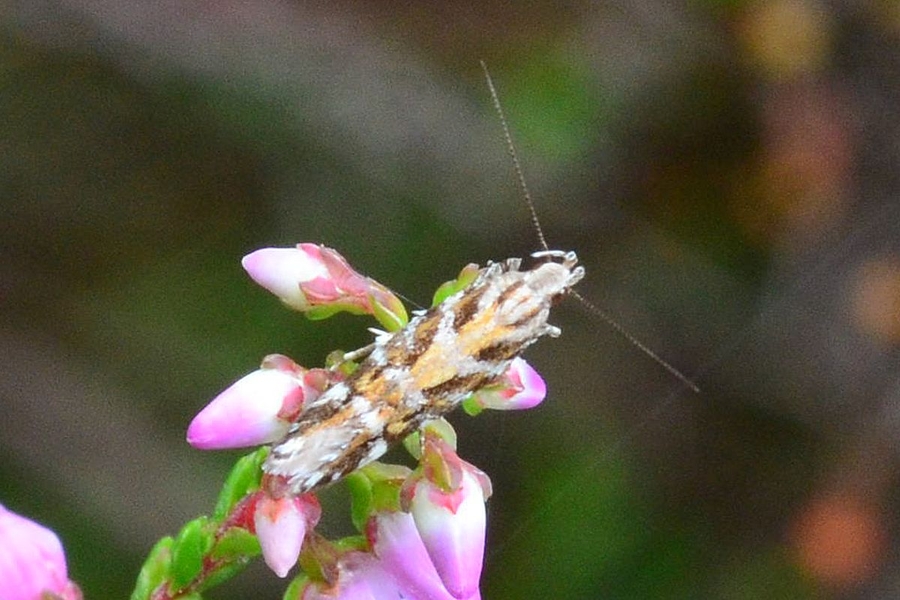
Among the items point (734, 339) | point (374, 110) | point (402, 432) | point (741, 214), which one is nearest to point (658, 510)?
point (734, 339)

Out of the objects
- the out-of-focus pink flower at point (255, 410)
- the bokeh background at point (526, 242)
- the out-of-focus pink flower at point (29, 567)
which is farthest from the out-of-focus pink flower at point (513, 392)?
the bokeh background at point (526, 242)

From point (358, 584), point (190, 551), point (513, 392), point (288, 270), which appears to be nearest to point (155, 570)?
point (190, 551)

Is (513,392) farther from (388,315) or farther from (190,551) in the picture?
(190,551)

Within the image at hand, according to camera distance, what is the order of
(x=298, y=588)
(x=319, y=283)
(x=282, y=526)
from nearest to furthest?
(x=282, y=526), (x=298, y=588), (x=319, y=283)

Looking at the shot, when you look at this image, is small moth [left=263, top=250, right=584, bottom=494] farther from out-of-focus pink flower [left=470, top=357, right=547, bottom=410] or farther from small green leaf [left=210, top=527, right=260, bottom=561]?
small green leaf [left=210, top=527, right=260, bottom=561]

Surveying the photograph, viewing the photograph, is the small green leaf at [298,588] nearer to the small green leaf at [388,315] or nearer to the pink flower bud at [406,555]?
the pink flower bud at [406,555]

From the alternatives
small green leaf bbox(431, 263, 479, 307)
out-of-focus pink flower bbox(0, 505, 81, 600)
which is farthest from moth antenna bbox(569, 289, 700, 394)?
out-of-focus pink flower bbox(0, 505, 81, 600)

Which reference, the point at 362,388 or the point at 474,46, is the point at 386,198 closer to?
the point at 474,46
